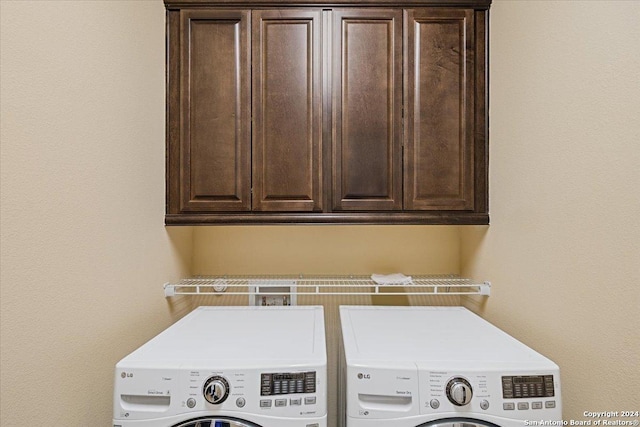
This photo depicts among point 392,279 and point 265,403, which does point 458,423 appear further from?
point 392,279

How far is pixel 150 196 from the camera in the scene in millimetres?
1487

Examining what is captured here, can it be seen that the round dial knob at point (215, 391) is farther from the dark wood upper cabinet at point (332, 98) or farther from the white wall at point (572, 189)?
the white wall at point (572, 189)

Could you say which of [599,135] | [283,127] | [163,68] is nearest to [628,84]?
[599,135]

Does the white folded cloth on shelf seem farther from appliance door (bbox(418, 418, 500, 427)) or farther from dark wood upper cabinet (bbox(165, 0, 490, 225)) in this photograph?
appliance door (bbox(418, 418, 500, 427))

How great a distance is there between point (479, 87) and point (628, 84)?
2.39 ft

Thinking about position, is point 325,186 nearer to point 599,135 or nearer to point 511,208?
point 511,208

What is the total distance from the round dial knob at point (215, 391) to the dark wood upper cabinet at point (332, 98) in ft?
2.76

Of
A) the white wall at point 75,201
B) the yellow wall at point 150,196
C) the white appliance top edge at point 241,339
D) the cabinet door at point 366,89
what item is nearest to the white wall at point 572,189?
the yellow wall at point 150,196

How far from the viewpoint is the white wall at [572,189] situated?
90cm

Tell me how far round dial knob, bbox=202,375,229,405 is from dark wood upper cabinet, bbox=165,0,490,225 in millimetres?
841

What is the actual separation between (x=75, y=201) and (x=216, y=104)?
2.47 feet

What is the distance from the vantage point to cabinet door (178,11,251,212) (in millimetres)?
1582

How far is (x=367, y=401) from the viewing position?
1.01m
